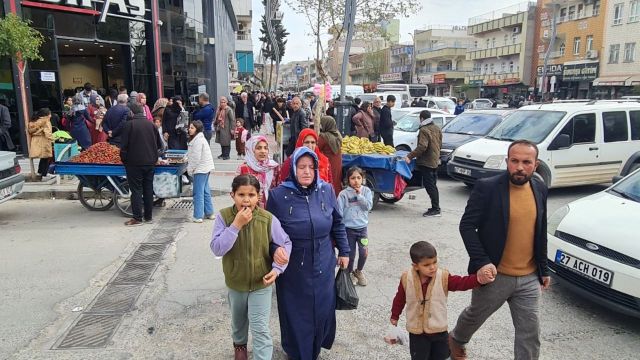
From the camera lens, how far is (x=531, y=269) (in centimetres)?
319

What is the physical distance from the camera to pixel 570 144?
917cm

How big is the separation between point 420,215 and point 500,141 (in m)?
2.84

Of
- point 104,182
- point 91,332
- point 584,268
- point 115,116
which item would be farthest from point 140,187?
point 584,268

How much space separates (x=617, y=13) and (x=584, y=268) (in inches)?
1607

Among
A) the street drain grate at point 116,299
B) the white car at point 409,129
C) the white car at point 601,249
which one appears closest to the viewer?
the white car at point 601,249

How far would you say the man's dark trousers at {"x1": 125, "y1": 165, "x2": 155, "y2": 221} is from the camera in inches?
277

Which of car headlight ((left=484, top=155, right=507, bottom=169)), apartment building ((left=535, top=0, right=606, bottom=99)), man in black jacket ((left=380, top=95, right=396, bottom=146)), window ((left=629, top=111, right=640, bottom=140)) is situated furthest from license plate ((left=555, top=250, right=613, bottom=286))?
apartment building ((left=535, top=0, right=606, bottom=99))

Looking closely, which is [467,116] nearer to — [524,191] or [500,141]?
[500,141]

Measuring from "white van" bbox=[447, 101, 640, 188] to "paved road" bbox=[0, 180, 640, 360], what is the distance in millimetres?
2500

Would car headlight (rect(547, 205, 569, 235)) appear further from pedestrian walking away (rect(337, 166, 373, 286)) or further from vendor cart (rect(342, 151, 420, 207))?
vendor cart (rect(342, 151, 420, 207))

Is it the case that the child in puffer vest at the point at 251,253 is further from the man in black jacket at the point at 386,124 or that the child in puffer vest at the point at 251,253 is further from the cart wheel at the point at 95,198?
the man in black jacket at the point at 386,124

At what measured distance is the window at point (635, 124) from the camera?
968cm

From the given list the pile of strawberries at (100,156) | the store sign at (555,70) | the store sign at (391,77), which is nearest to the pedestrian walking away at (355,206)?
the pile of strawberries at (100,156)

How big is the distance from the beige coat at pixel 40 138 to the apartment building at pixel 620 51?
38049mm
